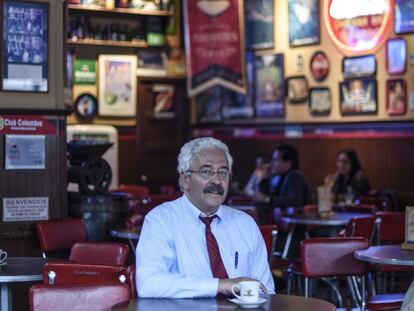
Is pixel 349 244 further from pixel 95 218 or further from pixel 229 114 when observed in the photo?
pixel 229 114

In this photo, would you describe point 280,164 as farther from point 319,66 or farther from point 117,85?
point 117,85

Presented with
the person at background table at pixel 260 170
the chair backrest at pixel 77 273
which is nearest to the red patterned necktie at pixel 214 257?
the chair backrest at pixel 77 273

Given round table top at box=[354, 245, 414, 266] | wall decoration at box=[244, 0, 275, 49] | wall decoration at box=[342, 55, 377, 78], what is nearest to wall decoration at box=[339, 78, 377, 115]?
wall decoration at box=[342, 55, 377, 78]

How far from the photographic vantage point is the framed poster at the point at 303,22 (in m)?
11.8

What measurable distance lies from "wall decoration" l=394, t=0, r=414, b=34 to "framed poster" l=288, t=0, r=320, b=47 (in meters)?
1.35

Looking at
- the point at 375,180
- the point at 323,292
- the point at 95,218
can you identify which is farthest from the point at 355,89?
the point at 95,218

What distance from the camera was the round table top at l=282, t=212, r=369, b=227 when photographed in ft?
26.8

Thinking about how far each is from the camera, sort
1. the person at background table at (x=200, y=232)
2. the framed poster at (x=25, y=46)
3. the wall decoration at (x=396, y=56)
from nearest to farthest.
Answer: the person at background table at (x=200, y=232), the framed poster at (x=25, y=46), the wall decoration at (x=396, y=56)

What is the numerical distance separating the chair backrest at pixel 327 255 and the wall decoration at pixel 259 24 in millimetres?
7286

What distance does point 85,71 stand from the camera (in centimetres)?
1284

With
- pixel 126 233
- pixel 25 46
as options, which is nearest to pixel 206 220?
pixel 126 233

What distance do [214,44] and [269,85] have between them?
1.25 meters

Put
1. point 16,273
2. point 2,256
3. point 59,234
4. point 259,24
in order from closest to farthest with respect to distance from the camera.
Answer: point 16,273, point 2,256, point 59,234, point 259,24

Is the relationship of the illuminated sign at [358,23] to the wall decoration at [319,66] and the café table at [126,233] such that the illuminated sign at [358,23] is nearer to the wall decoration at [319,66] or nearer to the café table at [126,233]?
the wall decoration at [319,66]
